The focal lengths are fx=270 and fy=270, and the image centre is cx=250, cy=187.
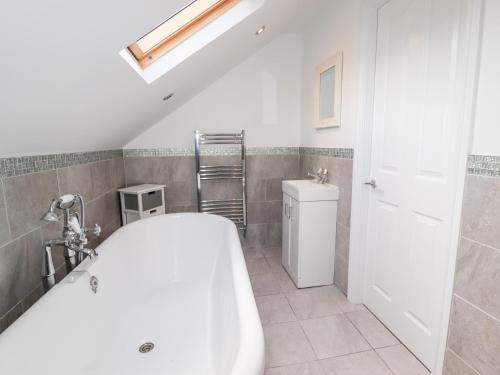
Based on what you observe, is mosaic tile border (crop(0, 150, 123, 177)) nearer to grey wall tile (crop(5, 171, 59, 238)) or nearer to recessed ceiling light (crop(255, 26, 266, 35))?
grey wall tile (crop(5, 171, 59, 238))

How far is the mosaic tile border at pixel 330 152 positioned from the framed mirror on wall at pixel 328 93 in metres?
0.19

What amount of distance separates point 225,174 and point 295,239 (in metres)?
1.05

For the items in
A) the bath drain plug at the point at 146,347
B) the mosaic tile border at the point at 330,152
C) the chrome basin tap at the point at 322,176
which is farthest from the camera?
Answer: the chrome basin tap at the point at 322,176

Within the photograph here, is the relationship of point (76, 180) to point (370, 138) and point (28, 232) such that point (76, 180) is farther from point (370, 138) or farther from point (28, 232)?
point (370, 138)

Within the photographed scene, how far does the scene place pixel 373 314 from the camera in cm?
184

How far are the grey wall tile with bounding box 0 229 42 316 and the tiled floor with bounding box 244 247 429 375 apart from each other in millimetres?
1202

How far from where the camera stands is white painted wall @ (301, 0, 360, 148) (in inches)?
71.4

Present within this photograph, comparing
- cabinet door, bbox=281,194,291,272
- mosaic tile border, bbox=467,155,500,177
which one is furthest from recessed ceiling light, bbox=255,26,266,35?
mosaic tile border, bbox=467,155,500,177

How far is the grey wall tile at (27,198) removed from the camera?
1130 mm

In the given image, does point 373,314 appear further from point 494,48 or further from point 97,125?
point 97,125

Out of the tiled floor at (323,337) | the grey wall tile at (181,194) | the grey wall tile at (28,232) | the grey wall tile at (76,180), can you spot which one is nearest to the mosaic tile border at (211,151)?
the grey wall tile at (181,194)

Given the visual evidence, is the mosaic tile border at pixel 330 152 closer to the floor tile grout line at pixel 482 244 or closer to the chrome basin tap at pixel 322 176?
the chrome basin tap at pixel 322 176

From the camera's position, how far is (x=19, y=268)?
45.7 inches

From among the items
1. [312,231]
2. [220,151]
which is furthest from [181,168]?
[312,231]
